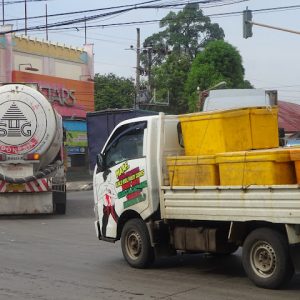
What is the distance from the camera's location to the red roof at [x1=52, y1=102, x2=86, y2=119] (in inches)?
1537

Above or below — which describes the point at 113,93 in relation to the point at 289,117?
above

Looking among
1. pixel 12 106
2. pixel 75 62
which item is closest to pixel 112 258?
pixel 12 106

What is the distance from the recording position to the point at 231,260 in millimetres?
9672

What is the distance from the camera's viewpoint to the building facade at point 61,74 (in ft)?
118

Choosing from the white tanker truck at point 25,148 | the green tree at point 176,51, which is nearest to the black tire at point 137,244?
the white tanker truck at point 25,148

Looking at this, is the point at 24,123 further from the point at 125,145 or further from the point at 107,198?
the point at 125,145

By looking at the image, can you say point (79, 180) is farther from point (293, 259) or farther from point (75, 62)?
point (293, 259)

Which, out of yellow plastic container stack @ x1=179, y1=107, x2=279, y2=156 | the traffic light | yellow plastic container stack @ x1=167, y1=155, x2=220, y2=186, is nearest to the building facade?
the traffic light

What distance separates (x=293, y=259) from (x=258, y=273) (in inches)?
22.1

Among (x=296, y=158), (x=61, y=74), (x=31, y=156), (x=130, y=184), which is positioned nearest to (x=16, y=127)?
(x=31, y=156)

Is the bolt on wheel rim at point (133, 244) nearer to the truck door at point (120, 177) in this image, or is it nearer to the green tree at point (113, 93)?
the truck door at point (120, 177)

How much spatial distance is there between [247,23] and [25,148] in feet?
31.0

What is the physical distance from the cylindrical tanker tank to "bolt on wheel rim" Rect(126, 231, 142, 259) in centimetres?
743

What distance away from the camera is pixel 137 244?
9.30 m
